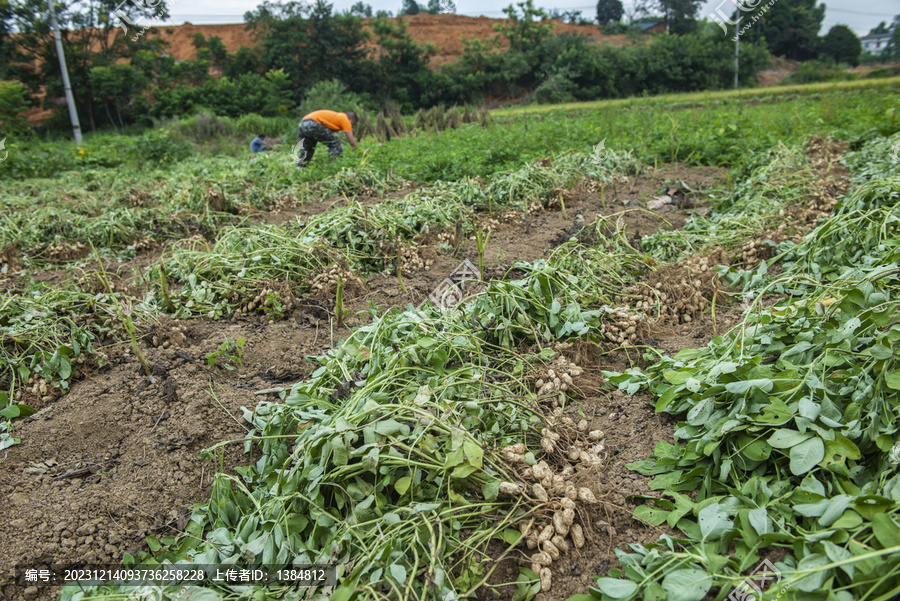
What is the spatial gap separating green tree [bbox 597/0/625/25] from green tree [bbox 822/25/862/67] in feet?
97.0

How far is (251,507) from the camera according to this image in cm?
203

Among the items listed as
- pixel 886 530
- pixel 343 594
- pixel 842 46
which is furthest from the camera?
pixel 842 46

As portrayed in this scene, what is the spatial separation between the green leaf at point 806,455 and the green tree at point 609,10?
272ft

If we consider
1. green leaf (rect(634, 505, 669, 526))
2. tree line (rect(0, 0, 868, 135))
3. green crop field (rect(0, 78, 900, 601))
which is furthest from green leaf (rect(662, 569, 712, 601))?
tree line (rect(0, 0, 868, 135))

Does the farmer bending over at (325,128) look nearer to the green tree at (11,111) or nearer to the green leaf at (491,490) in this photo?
the green leaf at (491,490)

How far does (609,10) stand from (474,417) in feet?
279

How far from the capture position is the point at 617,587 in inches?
53.6

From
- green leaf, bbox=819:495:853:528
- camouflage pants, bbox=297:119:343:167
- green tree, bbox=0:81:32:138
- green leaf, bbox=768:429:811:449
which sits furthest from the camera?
green tree, bbox=0:81:32:138

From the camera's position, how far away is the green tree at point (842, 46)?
155ft

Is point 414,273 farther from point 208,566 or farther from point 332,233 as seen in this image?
point 208,566

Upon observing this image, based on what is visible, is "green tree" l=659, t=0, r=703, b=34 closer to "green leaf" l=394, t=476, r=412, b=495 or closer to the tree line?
the tree line

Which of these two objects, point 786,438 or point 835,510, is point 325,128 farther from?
point 835,510

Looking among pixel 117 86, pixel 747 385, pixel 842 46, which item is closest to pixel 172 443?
pixel 747 385

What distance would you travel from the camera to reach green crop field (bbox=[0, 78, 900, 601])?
1492 millimetres
